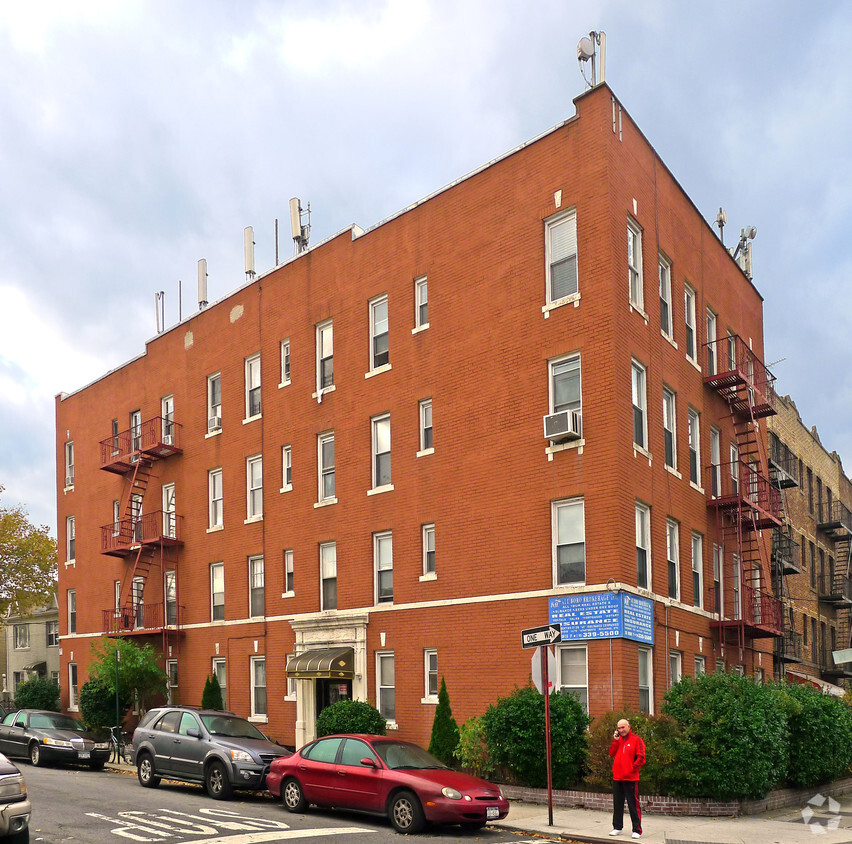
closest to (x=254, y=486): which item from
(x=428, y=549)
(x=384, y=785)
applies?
(x=428, y=549)

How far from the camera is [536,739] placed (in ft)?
66.9

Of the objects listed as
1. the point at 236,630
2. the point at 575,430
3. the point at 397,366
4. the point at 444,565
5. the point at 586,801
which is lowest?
the point at 586,801

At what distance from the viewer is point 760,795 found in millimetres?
19734

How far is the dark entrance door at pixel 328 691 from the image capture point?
28.5m

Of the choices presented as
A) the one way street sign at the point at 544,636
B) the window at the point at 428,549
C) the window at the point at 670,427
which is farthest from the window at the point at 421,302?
the one way street sign at the point at 544,636

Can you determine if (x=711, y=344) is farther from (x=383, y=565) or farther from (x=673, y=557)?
(x=383, y=565)

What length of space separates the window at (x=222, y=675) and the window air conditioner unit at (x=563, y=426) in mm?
14242

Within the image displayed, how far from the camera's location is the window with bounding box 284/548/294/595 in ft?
99.8

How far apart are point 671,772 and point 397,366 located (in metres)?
12.6

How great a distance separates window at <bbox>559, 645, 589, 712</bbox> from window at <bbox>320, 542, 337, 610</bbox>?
8.04m

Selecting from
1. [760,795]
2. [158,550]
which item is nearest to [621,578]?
[760,795]

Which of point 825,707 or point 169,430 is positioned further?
point 169,430

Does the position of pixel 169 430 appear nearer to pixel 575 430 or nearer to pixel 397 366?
pixel 397 366

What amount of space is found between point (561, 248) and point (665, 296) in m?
3.92
